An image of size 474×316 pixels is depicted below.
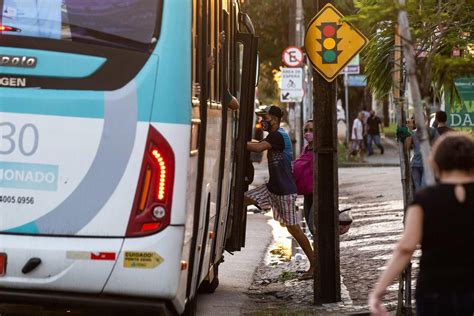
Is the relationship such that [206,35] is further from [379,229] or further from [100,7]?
[379,229]

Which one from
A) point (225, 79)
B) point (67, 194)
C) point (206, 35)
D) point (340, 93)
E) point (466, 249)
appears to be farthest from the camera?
point (340, 93)

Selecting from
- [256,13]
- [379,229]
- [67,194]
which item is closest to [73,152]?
[67,194]

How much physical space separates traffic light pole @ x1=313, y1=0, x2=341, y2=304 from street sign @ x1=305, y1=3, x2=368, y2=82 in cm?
14

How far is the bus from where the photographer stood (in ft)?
26.0

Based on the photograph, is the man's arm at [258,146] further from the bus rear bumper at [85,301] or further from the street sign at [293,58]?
the street sign at [293,58]

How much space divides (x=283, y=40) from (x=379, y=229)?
98.0 ft

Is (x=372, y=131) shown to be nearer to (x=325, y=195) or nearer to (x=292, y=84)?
(x=292, y=84)

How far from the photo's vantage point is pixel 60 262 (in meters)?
7.96

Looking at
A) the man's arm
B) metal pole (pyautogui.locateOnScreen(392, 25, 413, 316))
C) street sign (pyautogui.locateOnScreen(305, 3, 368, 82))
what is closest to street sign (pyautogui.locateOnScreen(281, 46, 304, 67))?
the man's arm

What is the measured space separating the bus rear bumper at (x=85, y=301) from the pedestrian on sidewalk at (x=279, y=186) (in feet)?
17.9

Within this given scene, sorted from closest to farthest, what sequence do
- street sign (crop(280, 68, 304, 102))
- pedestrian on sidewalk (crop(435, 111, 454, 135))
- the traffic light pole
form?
1. the traffic light pole
2. pedestrian on sidewalk (crop(435, 111, 454, 135))
3. street sign (crop(280, 68, 304, 102))

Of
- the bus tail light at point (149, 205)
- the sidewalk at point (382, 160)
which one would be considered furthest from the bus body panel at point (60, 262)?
the sidewalk at point (382, 160)

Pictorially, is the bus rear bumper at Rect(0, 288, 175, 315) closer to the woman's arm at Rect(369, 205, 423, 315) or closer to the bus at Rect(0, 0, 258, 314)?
the bus at Rect(0, 0, 258, 314)

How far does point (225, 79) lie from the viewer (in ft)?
34.7
